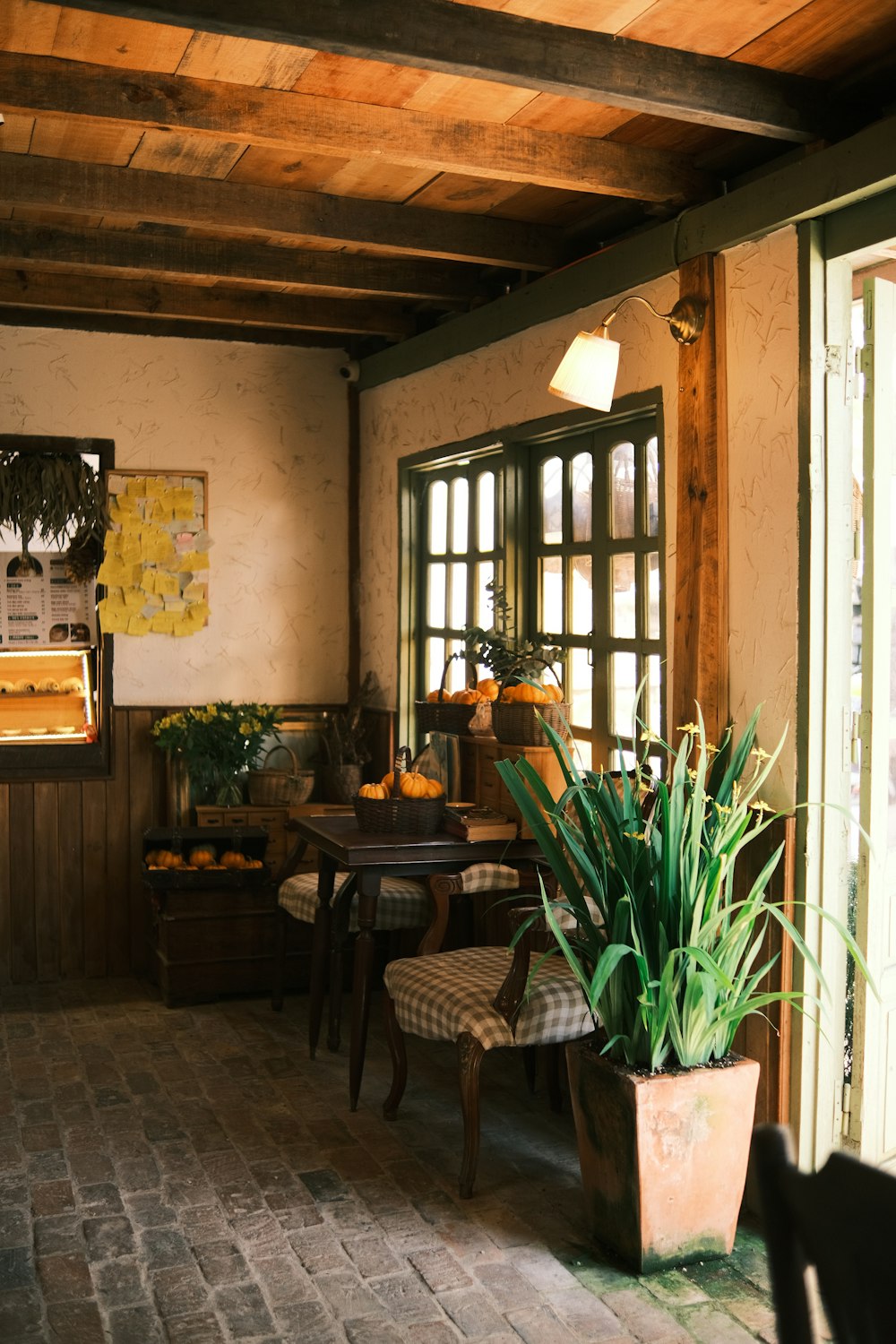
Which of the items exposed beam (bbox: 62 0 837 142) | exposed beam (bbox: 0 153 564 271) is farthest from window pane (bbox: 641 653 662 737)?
exposed beam (bbox: 62 0 837 142)

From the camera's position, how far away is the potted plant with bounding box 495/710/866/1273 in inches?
120

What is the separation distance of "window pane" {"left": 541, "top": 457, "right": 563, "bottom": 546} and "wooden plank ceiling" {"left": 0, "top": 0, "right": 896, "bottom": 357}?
0.74 meters

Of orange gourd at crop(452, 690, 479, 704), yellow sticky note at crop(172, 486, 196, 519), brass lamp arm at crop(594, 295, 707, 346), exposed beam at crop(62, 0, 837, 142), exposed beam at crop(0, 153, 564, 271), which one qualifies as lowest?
orange gourd at crop(452, 690, 479, 704)

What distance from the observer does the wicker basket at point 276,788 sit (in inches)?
233

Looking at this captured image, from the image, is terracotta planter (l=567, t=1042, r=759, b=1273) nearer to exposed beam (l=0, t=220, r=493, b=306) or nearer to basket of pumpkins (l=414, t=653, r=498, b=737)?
basket of pumpkins (l=414, t=653, r=498, b=737)

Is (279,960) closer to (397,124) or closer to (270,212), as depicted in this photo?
(270,212)

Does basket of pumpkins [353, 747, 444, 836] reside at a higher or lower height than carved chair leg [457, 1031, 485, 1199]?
higher

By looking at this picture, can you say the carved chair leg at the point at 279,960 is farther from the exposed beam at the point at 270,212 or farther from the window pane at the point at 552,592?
the exposed beam at the point at 270,212

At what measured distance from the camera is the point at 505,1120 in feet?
13.4

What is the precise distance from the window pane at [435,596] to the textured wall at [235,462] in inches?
27.4

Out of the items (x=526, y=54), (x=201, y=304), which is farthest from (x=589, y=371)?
(x=201, y=304)

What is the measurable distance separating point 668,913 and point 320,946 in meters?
1.91

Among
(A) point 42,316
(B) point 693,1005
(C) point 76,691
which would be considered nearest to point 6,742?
(C) point 76,691

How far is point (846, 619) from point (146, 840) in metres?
3.36
